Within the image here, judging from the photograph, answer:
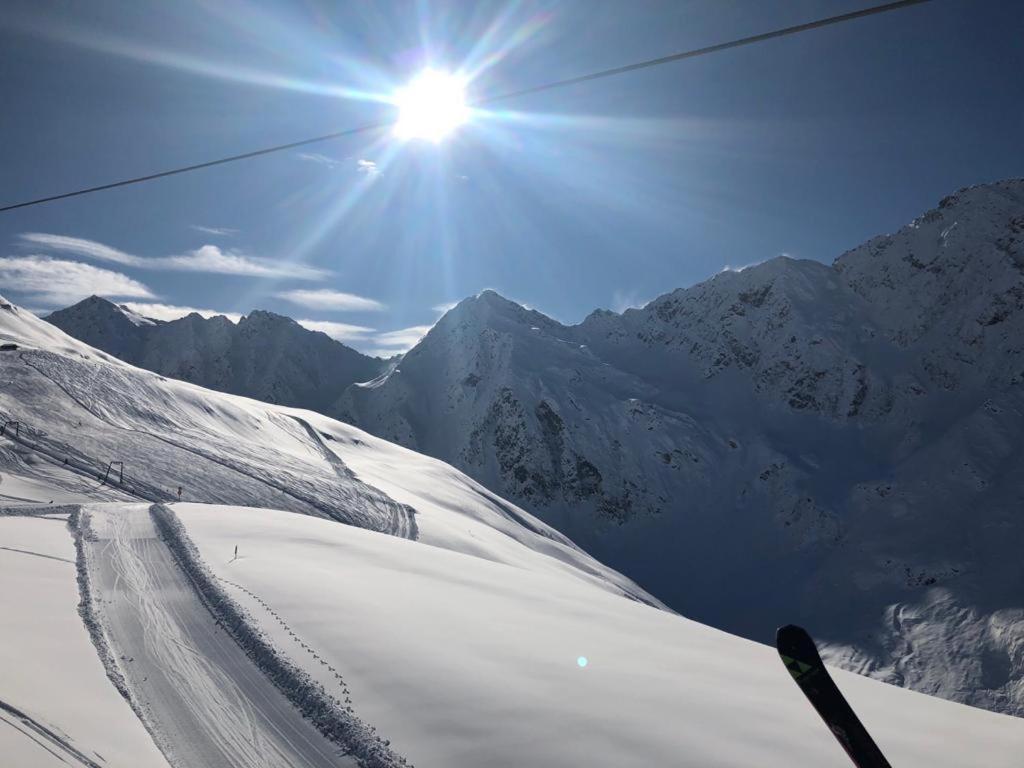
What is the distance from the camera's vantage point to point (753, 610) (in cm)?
8856

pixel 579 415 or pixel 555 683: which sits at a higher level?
pixel 579 415

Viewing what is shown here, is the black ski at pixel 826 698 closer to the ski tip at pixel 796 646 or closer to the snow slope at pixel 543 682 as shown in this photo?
the ski tip at pixel 796 646

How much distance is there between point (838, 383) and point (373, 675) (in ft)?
493

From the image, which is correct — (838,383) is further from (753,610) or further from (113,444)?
(113,444)

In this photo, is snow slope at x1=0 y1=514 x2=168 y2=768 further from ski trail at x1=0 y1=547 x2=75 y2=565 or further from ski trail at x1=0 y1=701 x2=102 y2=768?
ski trail at x1=0 y1=547 x2=75 y2=565

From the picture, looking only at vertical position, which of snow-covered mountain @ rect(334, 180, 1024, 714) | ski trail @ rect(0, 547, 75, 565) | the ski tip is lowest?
the ski tip

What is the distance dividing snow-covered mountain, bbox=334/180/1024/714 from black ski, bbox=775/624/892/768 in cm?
7571

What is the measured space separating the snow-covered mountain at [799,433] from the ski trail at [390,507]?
6600 centimetres

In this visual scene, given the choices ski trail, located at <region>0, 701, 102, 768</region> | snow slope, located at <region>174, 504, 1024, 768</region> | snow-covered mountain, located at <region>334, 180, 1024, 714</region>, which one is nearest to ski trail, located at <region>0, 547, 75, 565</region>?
snow slope, located at <region>174, 504, 1024, 768</region>

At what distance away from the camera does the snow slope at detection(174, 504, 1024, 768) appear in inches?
263

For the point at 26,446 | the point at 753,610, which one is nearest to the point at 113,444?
the point at 26,446

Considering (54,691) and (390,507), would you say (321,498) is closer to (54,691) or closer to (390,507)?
(390,507)

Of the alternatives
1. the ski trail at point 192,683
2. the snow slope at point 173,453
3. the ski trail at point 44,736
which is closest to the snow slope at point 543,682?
the ski trail at point 192,683

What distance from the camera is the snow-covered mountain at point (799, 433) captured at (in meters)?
82.2
